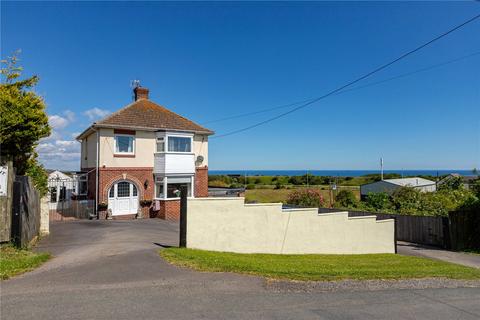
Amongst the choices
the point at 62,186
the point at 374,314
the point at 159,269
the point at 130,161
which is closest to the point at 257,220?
the point at 159,269

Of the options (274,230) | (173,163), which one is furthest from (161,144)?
(274,230)

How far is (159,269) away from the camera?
7574 mm

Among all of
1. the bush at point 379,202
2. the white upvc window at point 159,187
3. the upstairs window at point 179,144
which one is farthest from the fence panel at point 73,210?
the bush at point 379,202

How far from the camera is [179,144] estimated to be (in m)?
24.7

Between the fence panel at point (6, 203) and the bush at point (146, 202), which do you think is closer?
the fence panel at point (6, 203)

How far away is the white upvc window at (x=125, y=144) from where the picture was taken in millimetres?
22781

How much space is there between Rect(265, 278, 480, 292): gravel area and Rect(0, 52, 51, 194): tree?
24.8 feet

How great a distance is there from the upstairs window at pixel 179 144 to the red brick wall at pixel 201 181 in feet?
6.05

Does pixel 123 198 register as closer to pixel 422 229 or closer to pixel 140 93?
pixel 140 93

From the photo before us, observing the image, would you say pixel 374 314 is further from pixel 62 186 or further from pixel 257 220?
pixel 62 186

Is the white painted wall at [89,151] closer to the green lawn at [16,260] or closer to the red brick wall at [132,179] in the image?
the red brick wall at [132,179]

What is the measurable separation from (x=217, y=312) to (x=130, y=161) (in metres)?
19.1

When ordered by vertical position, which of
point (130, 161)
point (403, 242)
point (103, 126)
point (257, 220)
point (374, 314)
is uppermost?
point (103, 126)

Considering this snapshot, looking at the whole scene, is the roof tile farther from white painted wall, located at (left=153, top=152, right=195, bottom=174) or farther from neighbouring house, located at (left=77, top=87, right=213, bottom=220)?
white painted wall, located at (left=153, top=152, right=195, bottom=174)
